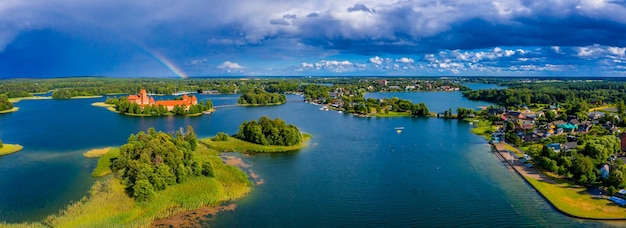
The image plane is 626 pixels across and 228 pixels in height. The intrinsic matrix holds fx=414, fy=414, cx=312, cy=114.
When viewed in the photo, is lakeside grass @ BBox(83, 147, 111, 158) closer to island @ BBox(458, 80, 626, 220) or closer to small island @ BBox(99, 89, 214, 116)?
small island @ BBox(99, 89, 214, 116)

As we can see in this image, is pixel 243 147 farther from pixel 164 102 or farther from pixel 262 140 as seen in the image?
pixel 164 102

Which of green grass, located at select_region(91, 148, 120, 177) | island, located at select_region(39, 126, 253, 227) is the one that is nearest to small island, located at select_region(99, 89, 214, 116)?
green grass, located at select_region(91, 148, 120, 177)

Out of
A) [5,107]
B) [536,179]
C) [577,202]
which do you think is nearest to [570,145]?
[536,179]

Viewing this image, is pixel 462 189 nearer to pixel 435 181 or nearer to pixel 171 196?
pixel 435 181

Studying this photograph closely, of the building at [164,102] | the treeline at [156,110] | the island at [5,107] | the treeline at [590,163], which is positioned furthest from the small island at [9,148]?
the treeline at [590,163]

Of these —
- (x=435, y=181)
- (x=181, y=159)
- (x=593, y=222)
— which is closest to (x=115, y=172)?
(x=181, y=159)

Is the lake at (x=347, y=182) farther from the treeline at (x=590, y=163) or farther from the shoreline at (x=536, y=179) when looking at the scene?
the treeline at (x=590, y=163)

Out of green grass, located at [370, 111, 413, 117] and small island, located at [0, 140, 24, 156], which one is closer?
small island, located at [0, 140, 24, 156]
